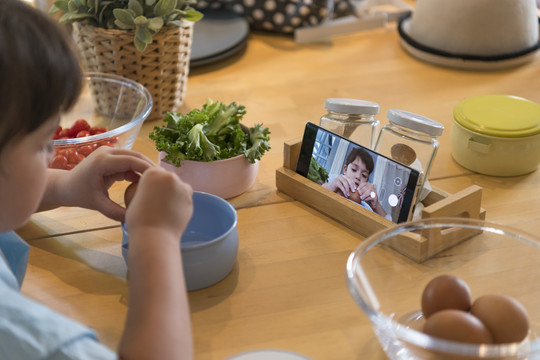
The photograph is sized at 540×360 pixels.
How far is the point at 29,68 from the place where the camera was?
22.1 inches

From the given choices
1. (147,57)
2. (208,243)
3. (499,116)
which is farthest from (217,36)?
(208,243)

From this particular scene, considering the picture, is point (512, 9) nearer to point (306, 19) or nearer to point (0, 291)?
point (306, 19)

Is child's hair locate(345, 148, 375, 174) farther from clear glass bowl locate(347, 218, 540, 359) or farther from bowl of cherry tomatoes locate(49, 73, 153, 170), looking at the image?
bowl of cherry tomatoes locate(49, 73, 153, 170)

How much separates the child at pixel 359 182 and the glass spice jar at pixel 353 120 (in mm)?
70

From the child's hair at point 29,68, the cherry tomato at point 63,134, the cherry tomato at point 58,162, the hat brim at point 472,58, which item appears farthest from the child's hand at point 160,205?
the hat brim at point 472,58

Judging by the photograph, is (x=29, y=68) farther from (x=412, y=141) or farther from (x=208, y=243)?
(x=412, y=141)

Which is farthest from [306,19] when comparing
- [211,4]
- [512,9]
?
[512,9]

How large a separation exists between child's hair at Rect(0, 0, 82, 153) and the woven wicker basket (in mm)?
547

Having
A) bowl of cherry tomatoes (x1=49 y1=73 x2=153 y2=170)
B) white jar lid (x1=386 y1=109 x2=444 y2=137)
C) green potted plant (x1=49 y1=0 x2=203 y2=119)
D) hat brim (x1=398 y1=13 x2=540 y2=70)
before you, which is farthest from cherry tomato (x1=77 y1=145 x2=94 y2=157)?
hat brim (x1=398 y1=13 x2=540 y2=70)

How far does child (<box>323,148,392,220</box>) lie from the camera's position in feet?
2.76

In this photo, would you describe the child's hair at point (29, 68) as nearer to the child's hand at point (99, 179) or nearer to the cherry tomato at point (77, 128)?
the child's hand at point (99, 179)

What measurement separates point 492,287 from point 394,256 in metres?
0.12

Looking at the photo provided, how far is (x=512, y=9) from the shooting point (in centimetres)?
137

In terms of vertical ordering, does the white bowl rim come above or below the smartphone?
below
